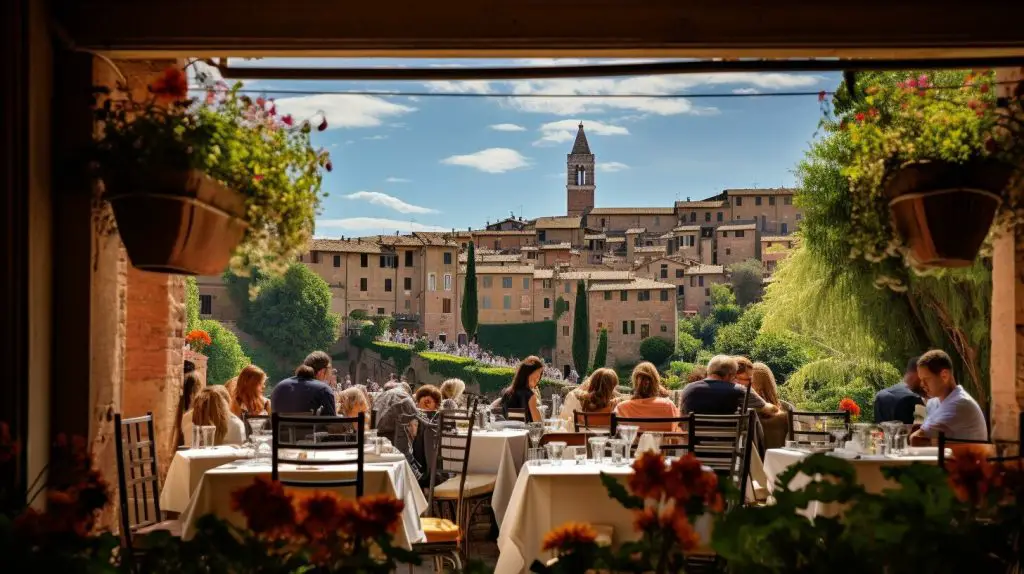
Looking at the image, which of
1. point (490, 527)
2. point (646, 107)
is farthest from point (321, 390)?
point (646, 107)

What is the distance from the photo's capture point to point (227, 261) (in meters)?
3.62

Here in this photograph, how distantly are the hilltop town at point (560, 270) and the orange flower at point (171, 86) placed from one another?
180 feet

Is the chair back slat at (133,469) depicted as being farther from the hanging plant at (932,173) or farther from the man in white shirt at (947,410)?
the man in white shirt at (947,410)

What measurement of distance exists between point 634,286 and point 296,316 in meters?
21.0

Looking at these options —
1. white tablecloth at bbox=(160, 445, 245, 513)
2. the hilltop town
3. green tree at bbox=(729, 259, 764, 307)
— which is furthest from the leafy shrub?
white tablecloth at bbox=(160, 445, 245, 513)

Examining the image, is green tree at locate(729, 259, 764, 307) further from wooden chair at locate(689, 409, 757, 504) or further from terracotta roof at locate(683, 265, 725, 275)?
wooden chair at locate(689, 409, 757, 504)

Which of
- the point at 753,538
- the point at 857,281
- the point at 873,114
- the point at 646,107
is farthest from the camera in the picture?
the point at 646,107

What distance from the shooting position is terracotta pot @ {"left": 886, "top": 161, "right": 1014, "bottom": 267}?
11.6ft

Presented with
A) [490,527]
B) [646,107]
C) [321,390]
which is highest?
[646,107]

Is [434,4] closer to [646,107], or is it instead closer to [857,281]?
[857,281]

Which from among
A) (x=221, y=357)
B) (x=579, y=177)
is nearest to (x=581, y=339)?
(x=221, y=357)

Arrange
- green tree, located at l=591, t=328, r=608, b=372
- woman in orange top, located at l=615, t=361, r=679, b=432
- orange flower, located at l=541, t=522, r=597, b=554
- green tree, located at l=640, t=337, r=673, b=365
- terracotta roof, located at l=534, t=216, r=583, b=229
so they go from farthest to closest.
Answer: terracotta roof, located at l=534, t=216, r=583, b=229, green tree, located at l=640, t=337, r=673, b=365, green tree, located at l=591, t=328, r=608, b=372, woman in orange top, located at l=615, t=361, r=679, b=432, orange flower, located at l=541, t=522, r=597, b=554

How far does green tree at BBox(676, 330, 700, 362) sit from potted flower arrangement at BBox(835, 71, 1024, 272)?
213ft

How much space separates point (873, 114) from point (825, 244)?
1273 cm
